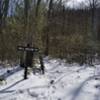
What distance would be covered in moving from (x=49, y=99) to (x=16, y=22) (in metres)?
9.78

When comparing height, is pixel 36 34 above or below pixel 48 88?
above

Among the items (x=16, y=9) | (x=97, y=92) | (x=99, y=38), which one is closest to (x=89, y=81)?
(x=97, y=92)

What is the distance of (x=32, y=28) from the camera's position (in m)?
14.6

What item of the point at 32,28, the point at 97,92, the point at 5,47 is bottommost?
the point at 97,92

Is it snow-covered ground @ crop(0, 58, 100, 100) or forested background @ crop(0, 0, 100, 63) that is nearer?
snow-covered ground @ crop(0, 58, 100, 100)

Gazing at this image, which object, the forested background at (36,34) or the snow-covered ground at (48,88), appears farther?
the forested background at (36,34)

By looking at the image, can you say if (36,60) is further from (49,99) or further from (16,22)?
(49,99)

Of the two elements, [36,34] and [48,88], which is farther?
[36,34]

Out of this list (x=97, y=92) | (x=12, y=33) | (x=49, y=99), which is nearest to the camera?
(x=49, y=99)

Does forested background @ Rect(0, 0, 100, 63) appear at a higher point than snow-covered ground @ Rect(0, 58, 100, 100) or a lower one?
higher

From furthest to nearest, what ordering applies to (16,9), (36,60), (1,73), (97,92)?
(16,9), (36,60), (1,73), (97,92)

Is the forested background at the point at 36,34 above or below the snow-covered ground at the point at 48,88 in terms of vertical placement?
above

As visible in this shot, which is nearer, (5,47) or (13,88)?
(13,88)

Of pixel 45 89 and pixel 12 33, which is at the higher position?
pixel 12 33
